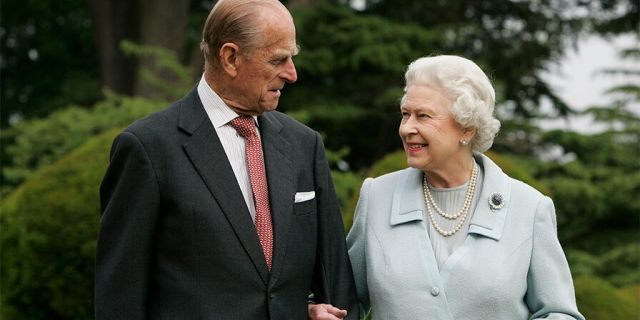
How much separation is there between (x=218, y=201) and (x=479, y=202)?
0.90 metres

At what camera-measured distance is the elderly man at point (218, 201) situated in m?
3.38

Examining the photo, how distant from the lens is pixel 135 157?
3.38 m

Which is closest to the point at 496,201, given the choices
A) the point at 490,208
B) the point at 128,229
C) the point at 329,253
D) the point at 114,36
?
the point at 490,208

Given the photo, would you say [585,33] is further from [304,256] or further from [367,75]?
[304,256]

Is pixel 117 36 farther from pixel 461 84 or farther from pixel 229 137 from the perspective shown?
pixel 461 84

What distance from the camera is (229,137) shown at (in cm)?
357

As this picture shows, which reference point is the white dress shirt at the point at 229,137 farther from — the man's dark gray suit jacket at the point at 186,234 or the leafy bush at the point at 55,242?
the leafy bush at the point at 55,242

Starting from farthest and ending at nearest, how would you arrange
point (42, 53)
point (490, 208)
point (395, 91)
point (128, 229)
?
point (42, 53) < point (395, 91) < point (490, 208) < point (128, 229)

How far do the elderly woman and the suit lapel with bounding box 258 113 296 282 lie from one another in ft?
0.99

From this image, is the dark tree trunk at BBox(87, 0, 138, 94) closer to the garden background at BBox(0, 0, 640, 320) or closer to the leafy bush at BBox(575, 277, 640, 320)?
the garden background at BBox(0, 0, 640, 320)

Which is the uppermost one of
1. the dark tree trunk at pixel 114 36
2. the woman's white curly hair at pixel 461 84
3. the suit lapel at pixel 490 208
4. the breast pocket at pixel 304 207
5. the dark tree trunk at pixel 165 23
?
the woman's white curly hair at pixel 461 84

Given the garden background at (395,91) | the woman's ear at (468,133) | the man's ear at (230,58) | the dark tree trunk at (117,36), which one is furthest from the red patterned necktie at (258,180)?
the dark tree trunk at (117,36)

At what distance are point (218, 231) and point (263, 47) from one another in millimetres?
594

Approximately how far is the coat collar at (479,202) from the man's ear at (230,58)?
751mm
